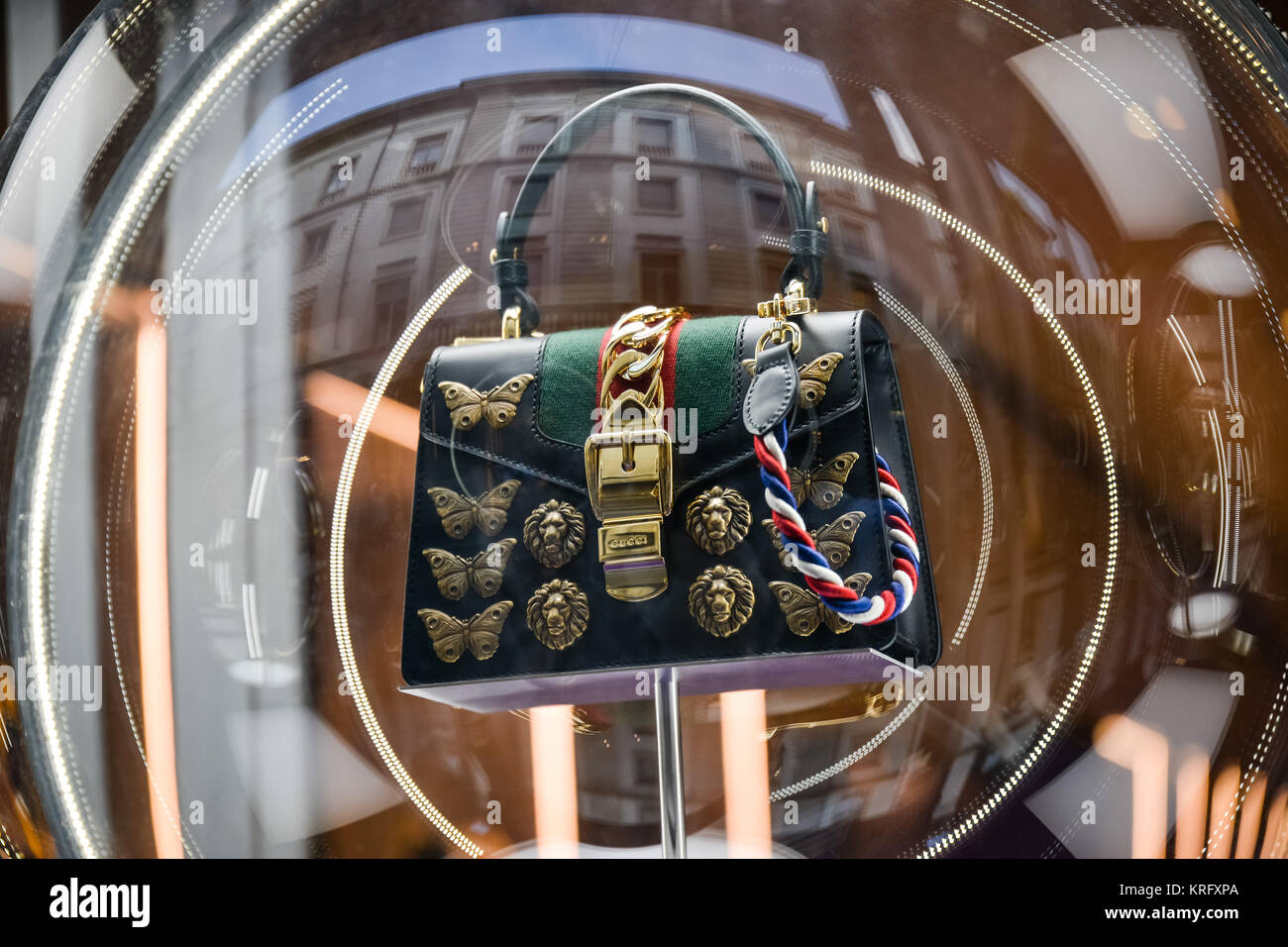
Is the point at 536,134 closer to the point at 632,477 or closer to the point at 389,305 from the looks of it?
the point at 389,305

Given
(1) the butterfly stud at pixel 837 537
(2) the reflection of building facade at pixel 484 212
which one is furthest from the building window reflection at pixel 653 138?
(1) the butterfly stud at pixel 837 537

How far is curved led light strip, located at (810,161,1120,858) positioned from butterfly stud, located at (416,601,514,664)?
33cm

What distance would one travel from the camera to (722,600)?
2.35 ft

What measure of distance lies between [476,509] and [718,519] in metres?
0.16

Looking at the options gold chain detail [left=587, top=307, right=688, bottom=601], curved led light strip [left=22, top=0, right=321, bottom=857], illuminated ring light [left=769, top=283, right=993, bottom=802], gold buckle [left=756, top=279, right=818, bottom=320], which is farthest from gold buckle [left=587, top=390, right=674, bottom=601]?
curved led light strip [left=22, top=0, right=321, bottom=857]

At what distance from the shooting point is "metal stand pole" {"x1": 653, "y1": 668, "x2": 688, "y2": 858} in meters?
0.78

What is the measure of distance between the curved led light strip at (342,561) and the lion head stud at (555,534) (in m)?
0.19

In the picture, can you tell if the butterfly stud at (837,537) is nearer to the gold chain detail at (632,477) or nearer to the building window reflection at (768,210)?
the gold chain detail at (632,477)

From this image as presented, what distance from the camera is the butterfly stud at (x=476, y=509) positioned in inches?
30.5

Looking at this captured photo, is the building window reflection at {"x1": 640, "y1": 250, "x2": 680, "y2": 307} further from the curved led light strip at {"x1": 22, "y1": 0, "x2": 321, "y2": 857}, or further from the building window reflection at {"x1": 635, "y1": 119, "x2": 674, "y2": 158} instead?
the curved led light strip at {"x1": 22, "y1": 0, "x2": 321, "y2": 857}

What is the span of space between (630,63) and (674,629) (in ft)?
1.33

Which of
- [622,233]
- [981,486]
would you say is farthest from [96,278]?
[981,486]

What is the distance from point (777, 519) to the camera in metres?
0.71
